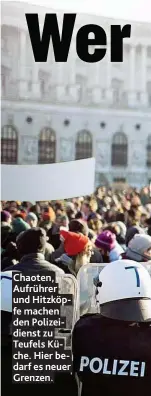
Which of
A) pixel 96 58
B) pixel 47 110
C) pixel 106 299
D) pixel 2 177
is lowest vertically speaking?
pixel 106 299

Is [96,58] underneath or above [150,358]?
above

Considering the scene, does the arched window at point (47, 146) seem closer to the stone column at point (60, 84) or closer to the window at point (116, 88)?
the stone column at point (60, 84)

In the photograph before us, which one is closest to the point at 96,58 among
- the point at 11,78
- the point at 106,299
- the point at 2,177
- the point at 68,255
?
the point at 2,177

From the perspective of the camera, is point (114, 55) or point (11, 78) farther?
point (11, 78)

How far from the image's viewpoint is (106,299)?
9.28 ft

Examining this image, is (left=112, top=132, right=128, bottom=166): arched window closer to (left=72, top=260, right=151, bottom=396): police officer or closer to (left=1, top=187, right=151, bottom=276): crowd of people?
(left=1, top=187, right=151, bottom=276): crowd of people

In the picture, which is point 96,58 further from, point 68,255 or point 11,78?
point 11,78

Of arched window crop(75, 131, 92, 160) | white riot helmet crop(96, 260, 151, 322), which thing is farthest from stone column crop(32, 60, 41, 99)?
white riot helmet crop(96, 260, 151, 322)

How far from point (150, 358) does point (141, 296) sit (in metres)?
0.19

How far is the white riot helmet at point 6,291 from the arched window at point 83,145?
41.0m

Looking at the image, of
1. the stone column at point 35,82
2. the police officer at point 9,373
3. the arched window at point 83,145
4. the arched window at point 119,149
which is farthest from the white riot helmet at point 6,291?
the stone column at point 35,82

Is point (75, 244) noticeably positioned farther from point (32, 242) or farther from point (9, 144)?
point (9, 144)

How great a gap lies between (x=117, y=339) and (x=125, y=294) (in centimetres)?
14

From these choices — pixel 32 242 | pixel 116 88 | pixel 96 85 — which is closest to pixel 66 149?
pixel 96 85
